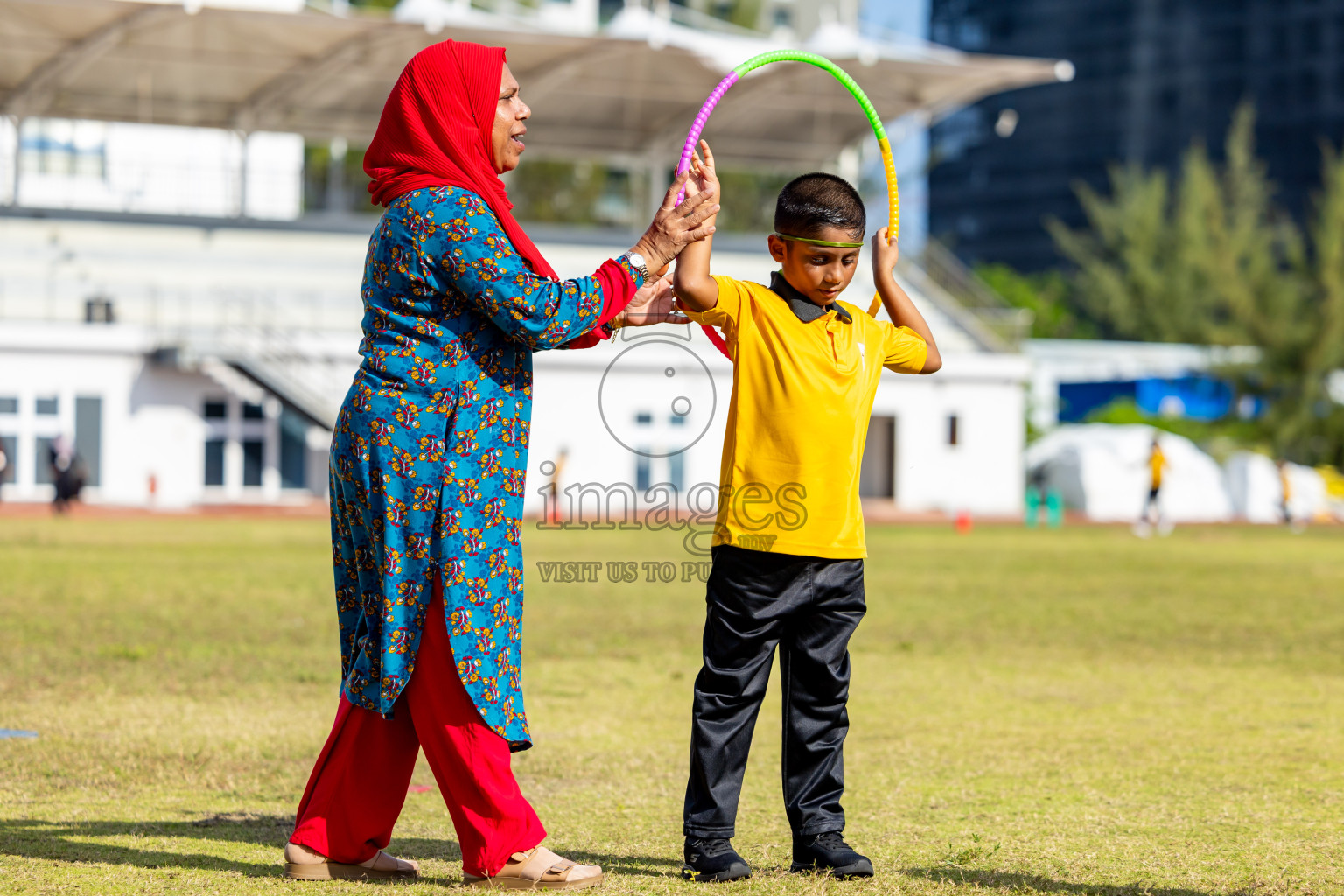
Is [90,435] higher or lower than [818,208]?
lower

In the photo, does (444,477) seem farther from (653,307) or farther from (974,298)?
(974,298)

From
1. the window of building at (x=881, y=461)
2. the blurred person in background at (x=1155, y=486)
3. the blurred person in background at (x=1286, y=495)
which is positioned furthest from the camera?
the window of building at (x=881, y=461)

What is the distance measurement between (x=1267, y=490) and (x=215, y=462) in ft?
74.8

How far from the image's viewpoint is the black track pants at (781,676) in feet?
12.8

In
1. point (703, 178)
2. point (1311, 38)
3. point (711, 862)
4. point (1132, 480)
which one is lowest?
point (711, 862)

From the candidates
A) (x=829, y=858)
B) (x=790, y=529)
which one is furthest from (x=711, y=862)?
(x=790, y=529)

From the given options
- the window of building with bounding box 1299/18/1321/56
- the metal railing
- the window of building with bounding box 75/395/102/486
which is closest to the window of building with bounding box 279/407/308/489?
the window of building with bounding box 75/395/102/486

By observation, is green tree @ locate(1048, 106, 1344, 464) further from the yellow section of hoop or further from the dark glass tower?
the yellow section of hoop

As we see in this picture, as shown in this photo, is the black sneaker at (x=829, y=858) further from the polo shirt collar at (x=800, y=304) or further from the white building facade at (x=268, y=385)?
the white building facade at (x=268, y=385)

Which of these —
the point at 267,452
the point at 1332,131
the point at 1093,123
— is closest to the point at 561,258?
the point at 267,452

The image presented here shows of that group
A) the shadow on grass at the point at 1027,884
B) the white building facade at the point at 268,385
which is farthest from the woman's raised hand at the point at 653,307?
the white building facade at the point at 268,385

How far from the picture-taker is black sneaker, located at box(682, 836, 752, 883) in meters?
3.86

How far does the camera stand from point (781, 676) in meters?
3.95

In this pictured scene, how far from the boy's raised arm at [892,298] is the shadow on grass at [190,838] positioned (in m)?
1.58
